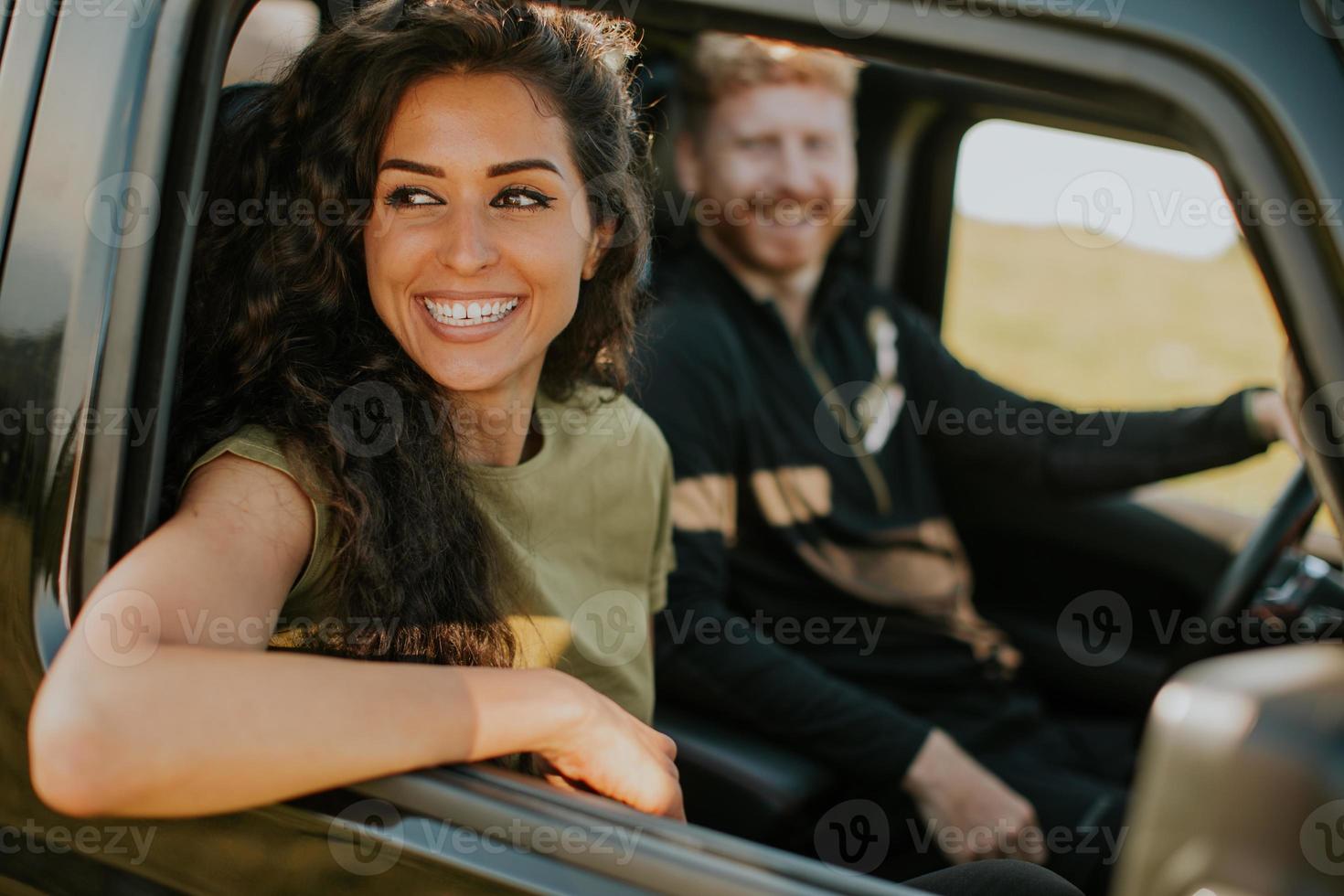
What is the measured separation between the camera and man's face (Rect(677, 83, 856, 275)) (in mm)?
2650

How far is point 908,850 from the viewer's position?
2129 mm

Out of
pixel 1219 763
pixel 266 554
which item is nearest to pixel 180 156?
pixel 266 554

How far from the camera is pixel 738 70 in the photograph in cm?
263

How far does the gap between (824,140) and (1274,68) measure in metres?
1.93

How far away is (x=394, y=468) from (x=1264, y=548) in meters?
1.52

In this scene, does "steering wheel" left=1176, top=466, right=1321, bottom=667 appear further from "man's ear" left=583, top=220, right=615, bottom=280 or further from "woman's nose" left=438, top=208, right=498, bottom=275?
"woman's nose" left=438, top=208, right=498, bottom=275

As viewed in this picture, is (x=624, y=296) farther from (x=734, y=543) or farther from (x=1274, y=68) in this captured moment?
(x=1274, y=68)

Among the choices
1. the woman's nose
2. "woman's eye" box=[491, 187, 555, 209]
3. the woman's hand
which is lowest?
the woman's hand

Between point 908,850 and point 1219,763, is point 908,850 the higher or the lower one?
the lower one

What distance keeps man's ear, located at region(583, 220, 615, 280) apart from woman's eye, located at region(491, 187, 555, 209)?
226mm

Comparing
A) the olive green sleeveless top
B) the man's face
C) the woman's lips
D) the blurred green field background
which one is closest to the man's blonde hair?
the man's face

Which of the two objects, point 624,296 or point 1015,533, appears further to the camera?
point 1015,533

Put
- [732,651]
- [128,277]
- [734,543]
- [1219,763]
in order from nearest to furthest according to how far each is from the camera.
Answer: [1219,763]
[128,277]
[732,651]
[734,543]

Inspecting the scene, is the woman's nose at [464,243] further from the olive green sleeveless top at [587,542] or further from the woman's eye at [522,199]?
the olive green sleeveless top at [587,542]
